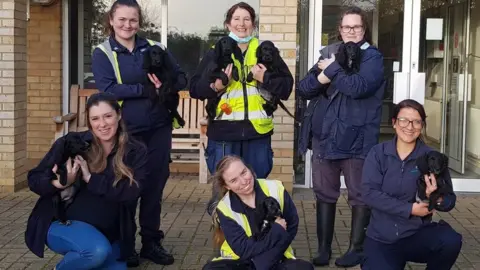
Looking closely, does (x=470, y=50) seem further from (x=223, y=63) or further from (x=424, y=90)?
(x=223, y=63)

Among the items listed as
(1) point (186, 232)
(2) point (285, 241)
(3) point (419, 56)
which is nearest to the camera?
(2) point (285, 241)

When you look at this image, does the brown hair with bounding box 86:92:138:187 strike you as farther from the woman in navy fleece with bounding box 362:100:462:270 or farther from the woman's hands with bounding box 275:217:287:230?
the woman in navy fleece with bounding box 362:100:462:270

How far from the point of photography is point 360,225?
16.5 feet

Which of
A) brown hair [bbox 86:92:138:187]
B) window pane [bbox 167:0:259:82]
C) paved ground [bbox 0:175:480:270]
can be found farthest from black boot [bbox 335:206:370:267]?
window pane [bbox 167:0:259:82]

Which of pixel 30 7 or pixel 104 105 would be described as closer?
pixel 104 105

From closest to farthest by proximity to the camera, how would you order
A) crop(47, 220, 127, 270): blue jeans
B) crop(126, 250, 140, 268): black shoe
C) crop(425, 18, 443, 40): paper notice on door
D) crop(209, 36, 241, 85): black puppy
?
crop(47, 220, 127, 270): blue jeans
crop(209, 36, 241, 85): black puppy
crop(126, 250, 140, 268): black shoe
crop(425, 18, 443, 40): paper notice on door

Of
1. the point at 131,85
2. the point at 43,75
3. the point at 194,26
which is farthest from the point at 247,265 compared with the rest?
the point at 43,75

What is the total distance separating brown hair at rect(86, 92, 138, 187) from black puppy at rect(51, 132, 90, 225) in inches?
3.0

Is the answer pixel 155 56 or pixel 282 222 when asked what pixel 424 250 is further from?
pixel 155 56

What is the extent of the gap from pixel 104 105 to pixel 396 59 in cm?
432

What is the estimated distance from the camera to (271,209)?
13.1ft

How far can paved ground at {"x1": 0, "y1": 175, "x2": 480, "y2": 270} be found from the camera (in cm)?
518

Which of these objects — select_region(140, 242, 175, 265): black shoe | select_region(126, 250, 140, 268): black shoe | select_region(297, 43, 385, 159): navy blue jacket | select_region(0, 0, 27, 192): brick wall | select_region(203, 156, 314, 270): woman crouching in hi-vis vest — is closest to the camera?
select_region(203, 156, 314, 270): woman crouching in hi-vis vest

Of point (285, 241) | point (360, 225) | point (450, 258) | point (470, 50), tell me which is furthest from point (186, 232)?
point (470, 50)
